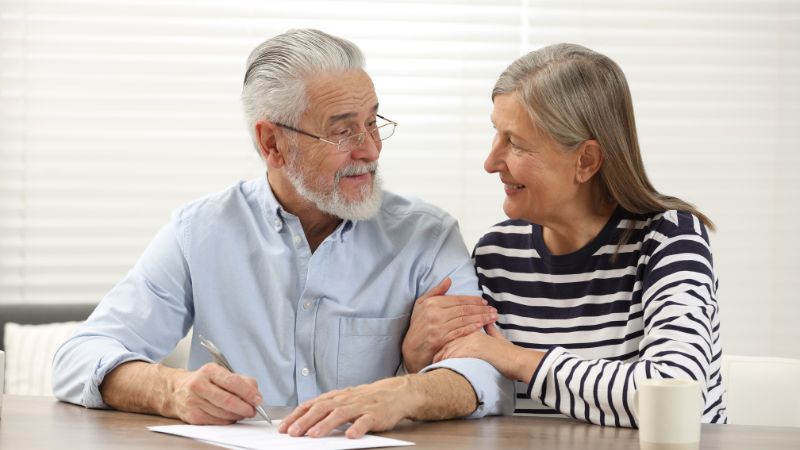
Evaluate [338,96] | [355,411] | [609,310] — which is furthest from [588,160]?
[355,411]

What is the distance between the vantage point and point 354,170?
213 cm

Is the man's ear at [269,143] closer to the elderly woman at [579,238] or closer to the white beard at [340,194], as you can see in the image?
the white beard at [340,194]

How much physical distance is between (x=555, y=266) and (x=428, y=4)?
1885mm

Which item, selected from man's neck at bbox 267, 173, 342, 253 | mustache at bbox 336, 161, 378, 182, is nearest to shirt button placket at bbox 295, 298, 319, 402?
man's neck at bbox 267, 173, 342, 253

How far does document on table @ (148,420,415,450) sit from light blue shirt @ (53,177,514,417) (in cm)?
48

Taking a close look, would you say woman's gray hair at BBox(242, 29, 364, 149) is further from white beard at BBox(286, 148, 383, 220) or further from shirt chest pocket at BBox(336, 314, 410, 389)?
shirt chest pocket at BBox(336, 314, 410, 389)

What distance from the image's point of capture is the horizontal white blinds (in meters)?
3.61

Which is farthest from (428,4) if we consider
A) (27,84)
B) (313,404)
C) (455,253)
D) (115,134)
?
(313,404)

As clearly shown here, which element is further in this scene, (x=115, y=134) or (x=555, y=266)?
(x=115, y=134)

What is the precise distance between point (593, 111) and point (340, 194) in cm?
56

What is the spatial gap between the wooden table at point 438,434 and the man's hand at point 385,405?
0.03 meters

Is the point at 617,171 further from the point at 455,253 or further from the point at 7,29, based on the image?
the point at 7,29

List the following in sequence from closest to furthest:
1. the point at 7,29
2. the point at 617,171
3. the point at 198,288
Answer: the point at 617,171 → the point at 198,288 → the point at 7,29

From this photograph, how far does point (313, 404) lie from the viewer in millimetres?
1549
